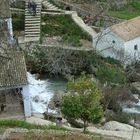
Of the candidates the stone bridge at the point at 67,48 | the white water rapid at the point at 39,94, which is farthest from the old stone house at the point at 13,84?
the stone bridge at the point at 67,48

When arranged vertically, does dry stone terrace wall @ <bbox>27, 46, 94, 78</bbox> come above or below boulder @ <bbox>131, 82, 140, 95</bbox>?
above

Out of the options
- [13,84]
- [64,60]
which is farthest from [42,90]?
[13,84]

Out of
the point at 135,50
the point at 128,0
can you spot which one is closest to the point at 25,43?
the point at 135,50

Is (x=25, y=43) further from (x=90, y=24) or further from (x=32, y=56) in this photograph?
(x=90, y=24)

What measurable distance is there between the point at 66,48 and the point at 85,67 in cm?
186

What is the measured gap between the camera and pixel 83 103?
25.5 m

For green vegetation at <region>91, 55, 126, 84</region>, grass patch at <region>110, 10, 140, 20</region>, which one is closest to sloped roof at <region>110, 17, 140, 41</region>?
green vegetation at <region>91, 55, 126, 84</region>

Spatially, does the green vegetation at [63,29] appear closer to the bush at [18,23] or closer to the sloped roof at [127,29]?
the bush at [18,23]

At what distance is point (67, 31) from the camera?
139 feet

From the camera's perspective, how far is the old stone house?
2961cm

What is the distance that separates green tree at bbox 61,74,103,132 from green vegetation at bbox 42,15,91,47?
15290mm

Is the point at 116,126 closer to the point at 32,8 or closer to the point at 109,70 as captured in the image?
the point at 109,70

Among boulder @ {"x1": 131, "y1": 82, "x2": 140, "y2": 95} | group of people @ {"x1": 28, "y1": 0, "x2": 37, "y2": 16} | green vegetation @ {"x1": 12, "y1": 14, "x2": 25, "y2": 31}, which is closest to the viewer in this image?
boulder @ {"x1": 131, "y1": 82, "x2": 140, "y2": 95}

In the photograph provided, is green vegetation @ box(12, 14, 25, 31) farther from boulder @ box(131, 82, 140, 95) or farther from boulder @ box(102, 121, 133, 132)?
boulder @ box(102, 121, 133, 132)
